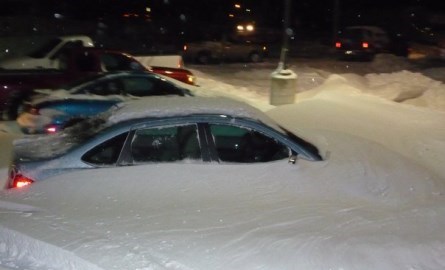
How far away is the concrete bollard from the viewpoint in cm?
1362

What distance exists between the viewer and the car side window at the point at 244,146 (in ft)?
18.9

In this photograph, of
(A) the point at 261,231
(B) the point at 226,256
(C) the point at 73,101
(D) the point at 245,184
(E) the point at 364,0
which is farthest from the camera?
(E) the point at 364,0

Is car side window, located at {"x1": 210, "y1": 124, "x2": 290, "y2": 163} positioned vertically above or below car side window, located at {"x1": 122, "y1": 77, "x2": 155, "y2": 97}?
above

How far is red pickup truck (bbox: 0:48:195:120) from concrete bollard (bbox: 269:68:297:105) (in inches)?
118

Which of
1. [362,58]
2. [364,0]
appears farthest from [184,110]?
[364,0]

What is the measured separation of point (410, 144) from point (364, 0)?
4520 cm

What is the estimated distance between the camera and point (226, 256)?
168 inches

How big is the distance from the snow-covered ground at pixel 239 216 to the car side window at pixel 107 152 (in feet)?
0.43

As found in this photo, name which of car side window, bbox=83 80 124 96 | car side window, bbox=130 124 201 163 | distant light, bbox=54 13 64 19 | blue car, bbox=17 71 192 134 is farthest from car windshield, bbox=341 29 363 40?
car side window, bbox=130 124 201 163

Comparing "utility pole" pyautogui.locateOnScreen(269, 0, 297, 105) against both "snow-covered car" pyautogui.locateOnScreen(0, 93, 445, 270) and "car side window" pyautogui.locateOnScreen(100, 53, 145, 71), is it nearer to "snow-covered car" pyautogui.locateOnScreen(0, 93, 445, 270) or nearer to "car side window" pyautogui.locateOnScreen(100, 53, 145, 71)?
"car side window" pyautogui.locateOnScreen(100, 53, 145, 71)

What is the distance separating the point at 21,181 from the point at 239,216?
2028 millimetres

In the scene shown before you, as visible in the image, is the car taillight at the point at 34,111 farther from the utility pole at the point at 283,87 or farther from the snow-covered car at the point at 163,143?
the utility pole at the point at 283,87

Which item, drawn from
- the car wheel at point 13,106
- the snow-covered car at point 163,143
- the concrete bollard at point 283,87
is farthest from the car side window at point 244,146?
the concrete bollard at point 283,87

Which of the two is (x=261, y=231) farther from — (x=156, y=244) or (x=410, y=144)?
(x=410, y=144)
